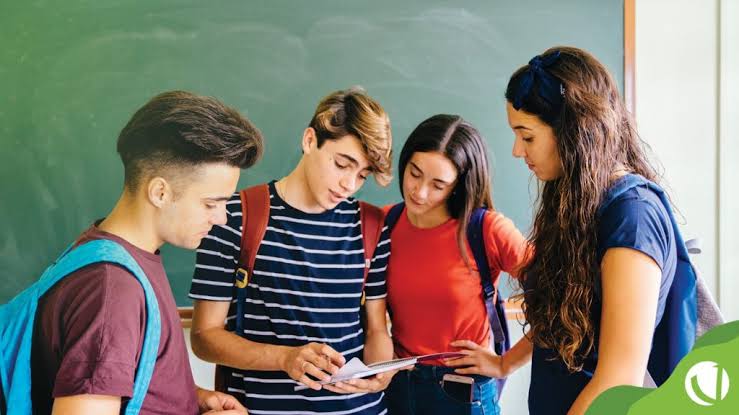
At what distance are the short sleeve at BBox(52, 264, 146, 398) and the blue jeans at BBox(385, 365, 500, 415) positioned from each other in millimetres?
905

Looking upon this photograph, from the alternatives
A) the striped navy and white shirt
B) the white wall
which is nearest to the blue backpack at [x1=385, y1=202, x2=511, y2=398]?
the striped navy and white shirt

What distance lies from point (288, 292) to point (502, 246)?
60 cm

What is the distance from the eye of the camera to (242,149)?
119cm

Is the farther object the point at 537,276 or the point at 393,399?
the point at 393,399

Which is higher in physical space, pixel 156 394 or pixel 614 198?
pixel 614 198

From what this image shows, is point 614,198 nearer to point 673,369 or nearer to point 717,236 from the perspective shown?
point 673,369

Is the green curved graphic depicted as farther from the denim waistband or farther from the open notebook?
the denim waistband

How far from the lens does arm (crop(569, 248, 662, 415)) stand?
970mm

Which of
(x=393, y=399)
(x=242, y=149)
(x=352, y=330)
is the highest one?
(x=242, y=149)

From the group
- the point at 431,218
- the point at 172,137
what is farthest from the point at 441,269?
the point at 172,137

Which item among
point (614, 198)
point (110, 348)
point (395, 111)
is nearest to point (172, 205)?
point (110, 348)

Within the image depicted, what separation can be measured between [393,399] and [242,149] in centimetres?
88

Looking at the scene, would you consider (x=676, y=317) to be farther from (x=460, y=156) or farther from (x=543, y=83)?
(x=460, y=156)

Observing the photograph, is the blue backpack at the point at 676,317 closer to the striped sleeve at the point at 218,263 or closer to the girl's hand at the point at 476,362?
the girl's hand at the point at 476,362
